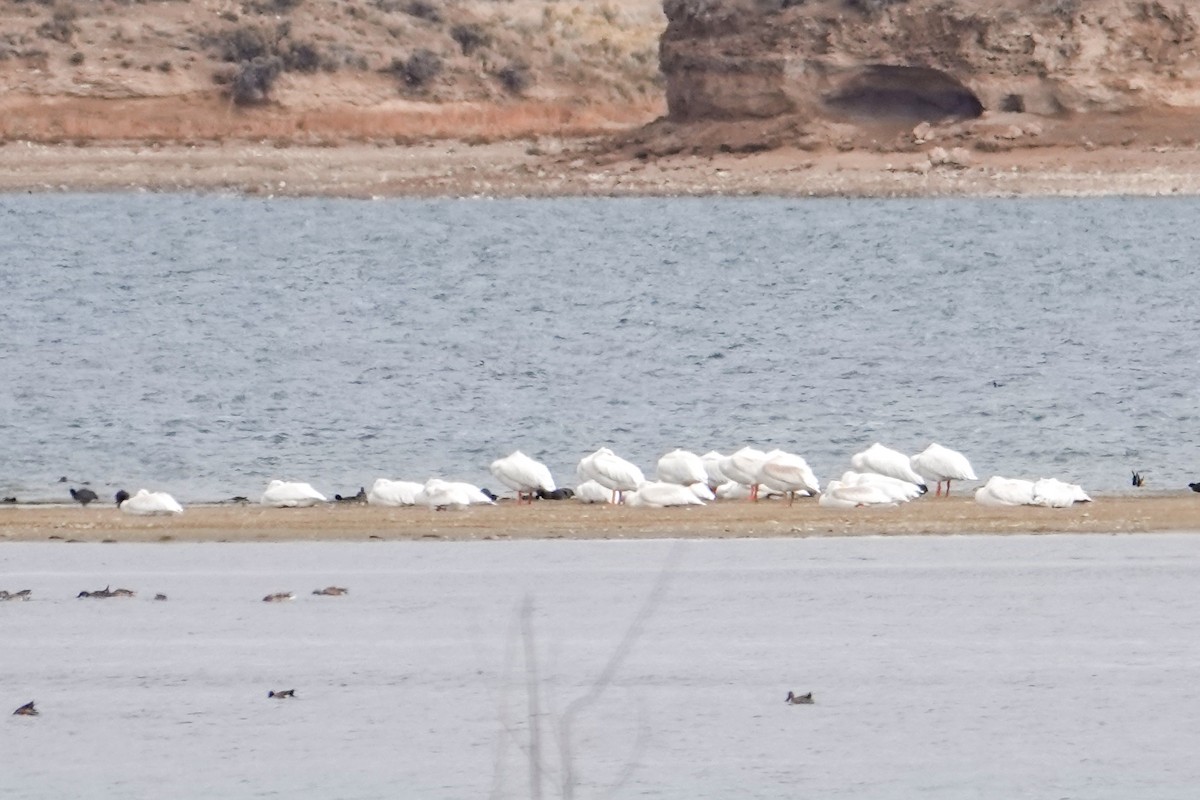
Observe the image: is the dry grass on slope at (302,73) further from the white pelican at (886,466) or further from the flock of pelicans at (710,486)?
the white pelican at (886,466)

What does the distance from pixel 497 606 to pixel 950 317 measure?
23980mm

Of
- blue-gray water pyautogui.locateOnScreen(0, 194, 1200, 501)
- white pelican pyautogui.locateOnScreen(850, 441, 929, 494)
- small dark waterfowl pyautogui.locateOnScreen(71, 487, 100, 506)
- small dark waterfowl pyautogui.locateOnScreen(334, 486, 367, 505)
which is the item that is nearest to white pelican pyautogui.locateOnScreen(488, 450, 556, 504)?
small dark waterfowl pyautogui.locateOnScreen(334, 486, 367, 505)

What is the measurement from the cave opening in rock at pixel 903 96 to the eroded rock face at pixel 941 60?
28mm

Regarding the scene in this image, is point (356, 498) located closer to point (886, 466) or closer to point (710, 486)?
point (710, 486)

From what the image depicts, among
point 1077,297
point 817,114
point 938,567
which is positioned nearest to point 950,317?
point 1077,297

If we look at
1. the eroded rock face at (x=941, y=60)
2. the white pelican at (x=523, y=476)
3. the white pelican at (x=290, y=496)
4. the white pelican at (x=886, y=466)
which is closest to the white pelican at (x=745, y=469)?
the white pelican at (x=886, y=466)

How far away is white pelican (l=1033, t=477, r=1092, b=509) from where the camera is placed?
Result: 15.6 metres

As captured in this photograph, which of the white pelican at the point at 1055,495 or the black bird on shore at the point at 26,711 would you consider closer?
the black bird on shore at the point at 26,711

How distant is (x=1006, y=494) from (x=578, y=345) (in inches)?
618

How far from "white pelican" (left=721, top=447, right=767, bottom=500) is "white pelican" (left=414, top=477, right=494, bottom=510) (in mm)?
1551

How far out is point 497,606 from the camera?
→ 38.0ft

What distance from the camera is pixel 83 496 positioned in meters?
17.7

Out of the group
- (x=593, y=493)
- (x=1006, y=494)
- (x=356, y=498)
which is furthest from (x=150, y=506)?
(x=1006, y=494)

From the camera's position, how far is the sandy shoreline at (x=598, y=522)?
46.7ft
